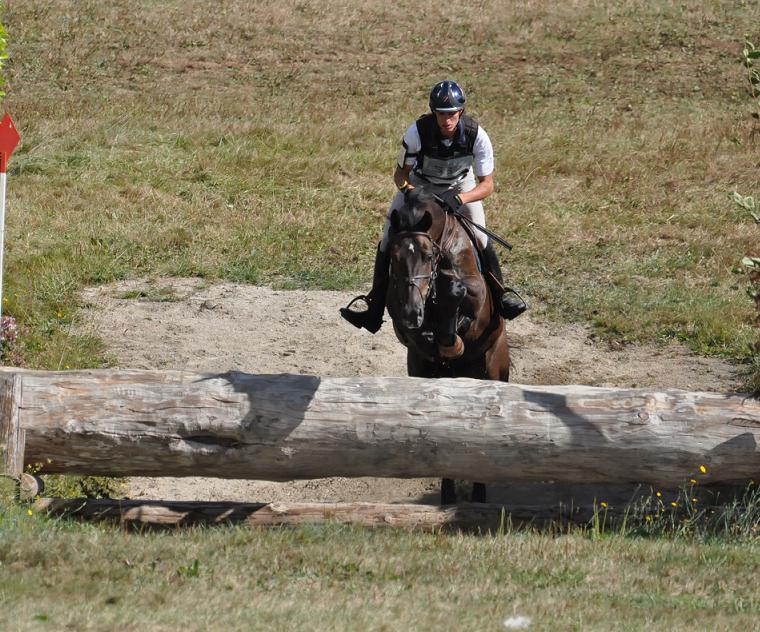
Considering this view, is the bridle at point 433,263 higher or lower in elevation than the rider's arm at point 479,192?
lower

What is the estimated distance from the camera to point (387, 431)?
778 centimetres

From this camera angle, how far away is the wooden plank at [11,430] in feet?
25.0

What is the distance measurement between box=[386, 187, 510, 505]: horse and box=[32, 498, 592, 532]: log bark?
112 centimetres

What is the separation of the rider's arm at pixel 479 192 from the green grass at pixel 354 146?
447 centimetres

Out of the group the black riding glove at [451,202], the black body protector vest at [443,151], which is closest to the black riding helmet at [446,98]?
the black body protector vest at [443,151]

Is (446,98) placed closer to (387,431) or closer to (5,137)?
(387,431)

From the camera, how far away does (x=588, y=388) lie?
8078 millimetres

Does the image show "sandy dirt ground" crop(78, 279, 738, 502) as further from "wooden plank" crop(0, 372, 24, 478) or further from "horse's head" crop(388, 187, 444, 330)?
"wooden plank" crop(0, 372, 24, 478)

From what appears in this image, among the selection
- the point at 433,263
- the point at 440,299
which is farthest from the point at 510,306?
the point at 433,263

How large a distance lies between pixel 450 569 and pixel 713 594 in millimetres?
1525

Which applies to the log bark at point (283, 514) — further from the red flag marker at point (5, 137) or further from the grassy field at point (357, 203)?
the red flag marker at point (5, 137)

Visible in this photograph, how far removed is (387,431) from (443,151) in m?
2.73

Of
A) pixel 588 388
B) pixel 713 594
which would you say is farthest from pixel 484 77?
pixel 713 594

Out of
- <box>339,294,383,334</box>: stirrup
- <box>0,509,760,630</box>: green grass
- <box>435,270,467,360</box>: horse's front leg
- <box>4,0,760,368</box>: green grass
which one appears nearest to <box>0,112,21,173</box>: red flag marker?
<box>4,0,760,368</box>: green grass
